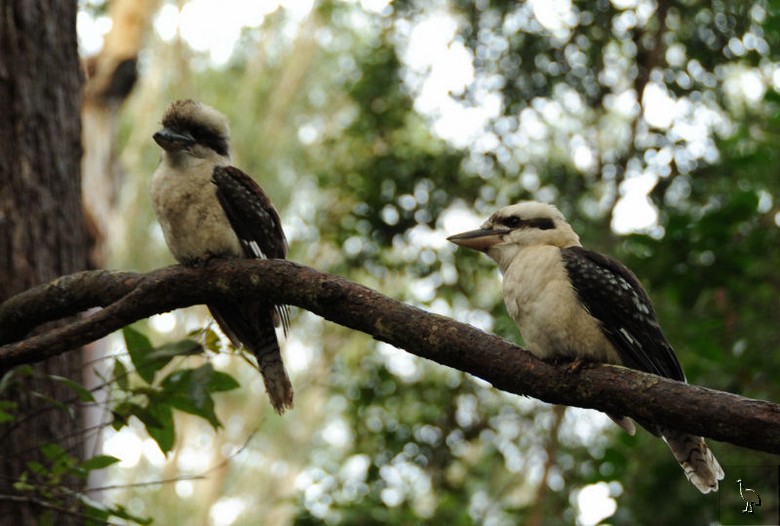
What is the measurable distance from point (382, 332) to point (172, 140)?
1.29 metres

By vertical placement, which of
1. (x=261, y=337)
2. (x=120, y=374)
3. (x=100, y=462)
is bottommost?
(x=100, y=462)

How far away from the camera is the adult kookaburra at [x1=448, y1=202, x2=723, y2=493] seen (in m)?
2.65

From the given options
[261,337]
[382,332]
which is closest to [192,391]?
[261,337]

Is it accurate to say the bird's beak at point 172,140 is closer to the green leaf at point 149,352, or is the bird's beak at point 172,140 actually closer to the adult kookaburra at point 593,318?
the green leaf at point 149,352

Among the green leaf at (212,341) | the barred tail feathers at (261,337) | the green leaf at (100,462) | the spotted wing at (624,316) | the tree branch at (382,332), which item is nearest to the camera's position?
the tree branch at (382,332)

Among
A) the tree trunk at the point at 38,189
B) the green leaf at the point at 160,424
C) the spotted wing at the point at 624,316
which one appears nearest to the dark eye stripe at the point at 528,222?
the spotted wing at the point at 624,316

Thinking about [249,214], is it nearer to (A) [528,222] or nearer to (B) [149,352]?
(B) [149,352]

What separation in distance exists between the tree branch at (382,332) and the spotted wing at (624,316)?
0.46 metres

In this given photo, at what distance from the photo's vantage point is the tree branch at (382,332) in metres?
1.98

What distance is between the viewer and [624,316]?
2.75 meters

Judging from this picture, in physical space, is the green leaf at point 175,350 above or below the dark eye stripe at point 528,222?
below

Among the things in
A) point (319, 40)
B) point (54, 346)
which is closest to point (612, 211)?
point (54, 346)

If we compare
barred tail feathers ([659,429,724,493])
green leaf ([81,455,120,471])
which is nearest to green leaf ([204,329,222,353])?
green leaf ([81,455,120,471])

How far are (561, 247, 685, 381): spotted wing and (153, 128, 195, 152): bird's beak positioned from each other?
134 centimetres
